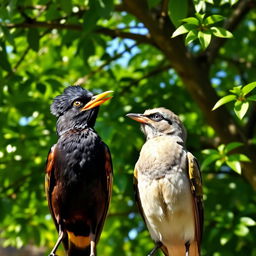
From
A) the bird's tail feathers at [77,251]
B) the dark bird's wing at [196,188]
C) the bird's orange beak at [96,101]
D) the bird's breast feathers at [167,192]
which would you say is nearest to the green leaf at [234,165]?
the dark bird's wing at [196,188]

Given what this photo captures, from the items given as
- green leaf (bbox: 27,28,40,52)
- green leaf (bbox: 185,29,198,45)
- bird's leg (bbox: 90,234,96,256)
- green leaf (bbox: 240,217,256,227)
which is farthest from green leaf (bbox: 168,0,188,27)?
green leaf (bbox: 240,217,256,227)

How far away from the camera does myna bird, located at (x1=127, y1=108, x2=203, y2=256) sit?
564cm

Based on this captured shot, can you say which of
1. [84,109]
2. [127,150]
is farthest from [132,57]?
[84,109]

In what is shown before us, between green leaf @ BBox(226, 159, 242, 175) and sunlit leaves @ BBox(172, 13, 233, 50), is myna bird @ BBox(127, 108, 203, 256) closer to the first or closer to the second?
green leaf @ BBox(226, 159, 242, 175)

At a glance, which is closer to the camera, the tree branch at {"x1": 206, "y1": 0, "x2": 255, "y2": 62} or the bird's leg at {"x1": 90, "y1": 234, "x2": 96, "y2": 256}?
the bird's leg at {"x1": 90, "y1": 234, "x2": 96, "y2": 256}

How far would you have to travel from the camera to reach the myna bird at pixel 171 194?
564cm

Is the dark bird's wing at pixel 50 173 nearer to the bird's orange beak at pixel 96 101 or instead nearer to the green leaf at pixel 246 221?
the bird's orange beak at pixel 96 101

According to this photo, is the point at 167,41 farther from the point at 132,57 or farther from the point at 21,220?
the point at 21,220

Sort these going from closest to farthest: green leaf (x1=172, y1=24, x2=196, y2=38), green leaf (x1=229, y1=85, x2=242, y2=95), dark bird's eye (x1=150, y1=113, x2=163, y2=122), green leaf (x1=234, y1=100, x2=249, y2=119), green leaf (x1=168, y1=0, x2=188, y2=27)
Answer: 1. green leaf (x1=234, y1=100, x2=249, y2=119)
2. green leaf (x1=229, y1=85, x2=242, y2=95)
3. green leaf (x1=172, y1=24, x2=196, y2=38)
4. green leaf (x1=168, y1=0, x2=188, y2=27)
5. dark bird's eye (x1=150, y1=113, x2=163, y2=122)

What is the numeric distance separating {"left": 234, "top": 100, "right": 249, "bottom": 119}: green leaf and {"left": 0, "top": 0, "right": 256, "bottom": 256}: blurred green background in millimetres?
1147

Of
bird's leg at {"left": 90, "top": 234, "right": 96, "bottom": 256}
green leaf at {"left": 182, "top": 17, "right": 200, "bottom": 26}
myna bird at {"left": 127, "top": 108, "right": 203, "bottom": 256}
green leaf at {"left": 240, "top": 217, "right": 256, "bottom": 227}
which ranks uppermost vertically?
green leaf at {"left": 182, "top": 17, "right": 200, "bottom": 26}

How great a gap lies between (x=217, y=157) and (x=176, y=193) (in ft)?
2.19

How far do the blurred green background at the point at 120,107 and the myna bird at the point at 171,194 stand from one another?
16.4 inches

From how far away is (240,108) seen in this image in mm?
4844
